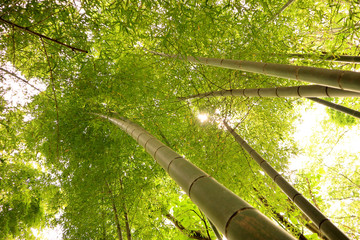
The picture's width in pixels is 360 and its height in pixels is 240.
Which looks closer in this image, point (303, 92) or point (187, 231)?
point (303, 92)

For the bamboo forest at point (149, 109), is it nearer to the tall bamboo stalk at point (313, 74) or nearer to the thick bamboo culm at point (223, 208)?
the tall bamboo stalk at point (313, 74)

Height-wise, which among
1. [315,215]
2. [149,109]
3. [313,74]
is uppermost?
[149,109]

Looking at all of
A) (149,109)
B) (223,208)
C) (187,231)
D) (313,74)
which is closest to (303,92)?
(313,74)

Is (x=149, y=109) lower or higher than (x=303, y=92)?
higher

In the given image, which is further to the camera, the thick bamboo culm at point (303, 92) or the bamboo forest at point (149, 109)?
the bamboo forest at point (149, 109)

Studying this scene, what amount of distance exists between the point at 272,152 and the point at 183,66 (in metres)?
2.36

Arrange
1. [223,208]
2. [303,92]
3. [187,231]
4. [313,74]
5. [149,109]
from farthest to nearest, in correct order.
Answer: [187,231] < [149,109] < [303,92] < [313,74] < [223,208]

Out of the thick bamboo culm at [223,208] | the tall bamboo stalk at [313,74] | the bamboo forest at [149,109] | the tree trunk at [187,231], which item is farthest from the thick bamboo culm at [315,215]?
the tree trunk at [187,231]

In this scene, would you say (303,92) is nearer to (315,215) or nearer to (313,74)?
(313,74)

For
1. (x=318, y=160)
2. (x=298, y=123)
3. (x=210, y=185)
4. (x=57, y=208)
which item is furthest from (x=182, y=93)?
(x=318, y=160)

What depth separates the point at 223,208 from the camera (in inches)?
31.4

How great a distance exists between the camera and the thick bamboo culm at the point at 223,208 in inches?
25.7

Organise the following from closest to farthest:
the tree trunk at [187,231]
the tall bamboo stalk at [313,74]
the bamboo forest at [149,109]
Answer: the tall bamboo stalk at [313,74] < the bamboo forest at [149,109] < the tree trunk at [187,231]

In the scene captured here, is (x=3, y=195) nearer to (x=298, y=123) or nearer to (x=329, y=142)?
(x=298, y=123)
